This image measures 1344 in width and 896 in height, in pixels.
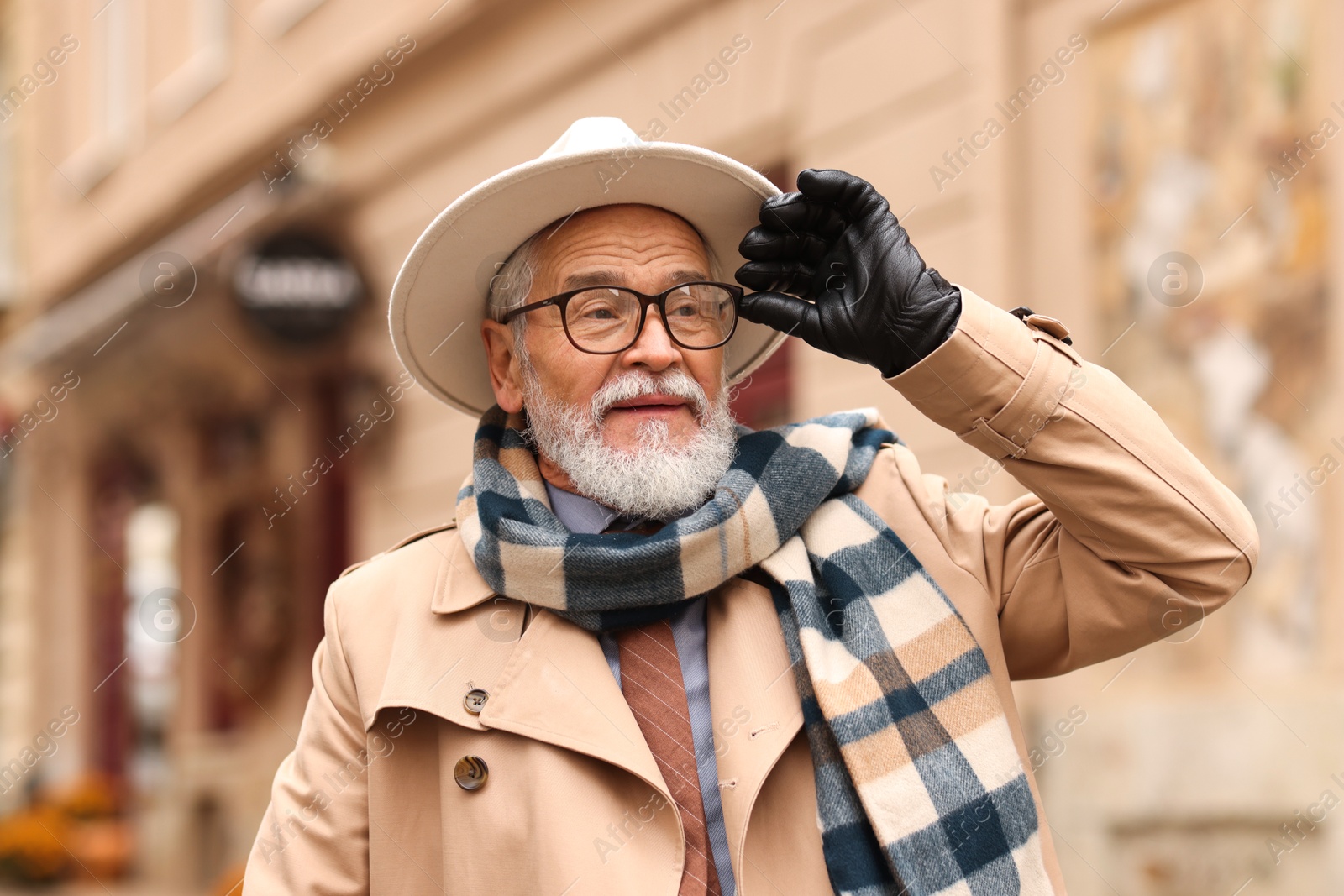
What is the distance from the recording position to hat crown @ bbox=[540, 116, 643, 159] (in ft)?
7.86

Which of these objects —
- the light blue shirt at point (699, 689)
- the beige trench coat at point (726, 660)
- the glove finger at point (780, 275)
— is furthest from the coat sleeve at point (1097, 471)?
the light blue shirt at point (699, 689)

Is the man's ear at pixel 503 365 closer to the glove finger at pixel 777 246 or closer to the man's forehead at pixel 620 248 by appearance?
the man's forehead at pixel 620 248

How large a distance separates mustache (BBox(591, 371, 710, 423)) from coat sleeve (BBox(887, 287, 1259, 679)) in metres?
0.46

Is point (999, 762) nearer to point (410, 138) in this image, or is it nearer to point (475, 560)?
point (475, 560)

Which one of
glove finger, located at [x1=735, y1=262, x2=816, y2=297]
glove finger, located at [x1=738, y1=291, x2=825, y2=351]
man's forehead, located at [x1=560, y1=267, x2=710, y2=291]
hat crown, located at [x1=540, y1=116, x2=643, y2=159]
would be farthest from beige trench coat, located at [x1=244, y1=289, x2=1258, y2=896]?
hat crown, located at [x1=540, y1=116, x2=643, y2=159]

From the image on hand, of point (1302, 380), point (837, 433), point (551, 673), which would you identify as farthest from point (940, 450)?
point (551, 673)

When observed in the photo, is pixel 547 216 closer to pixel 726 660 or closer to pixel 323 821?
pixel 726 660

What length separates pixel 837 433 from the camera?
2281 mm

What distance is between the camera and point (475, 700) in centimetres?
210

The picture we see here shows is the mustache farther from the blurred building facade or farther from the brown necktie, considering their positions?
the blurred building facade

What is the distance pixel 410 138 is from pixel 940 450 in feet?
14.6

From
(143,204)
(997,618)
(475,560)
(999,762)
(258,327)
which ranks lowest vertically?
(999,762)

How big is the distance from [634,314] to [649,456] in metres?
0.26

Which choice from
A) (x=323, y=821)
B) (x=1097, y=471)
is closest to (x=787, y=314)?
(x=1097, y=471)
